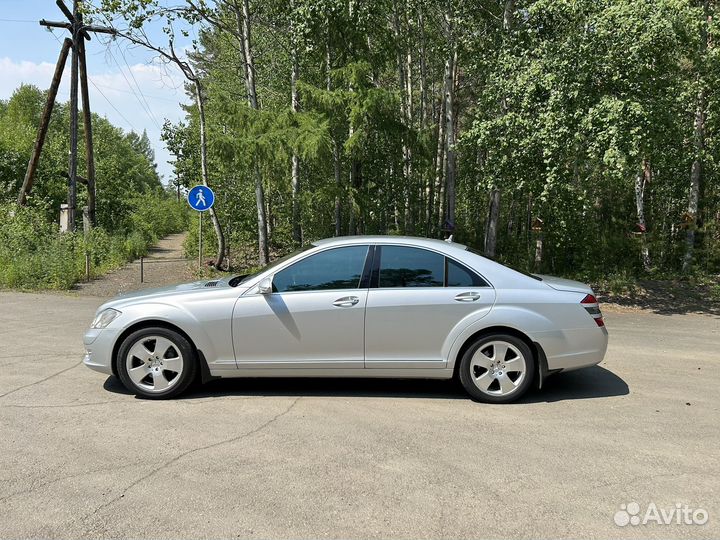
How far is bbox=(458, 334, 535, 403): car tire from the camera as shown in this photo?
16.9 feet

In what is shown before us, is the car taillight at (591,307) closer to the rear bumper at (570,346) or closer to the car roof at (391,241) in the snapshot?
the rear bumper at (570,346)

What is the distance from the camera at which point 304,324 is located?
5137 millimetres

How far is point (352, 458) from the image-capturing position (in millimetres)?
3957

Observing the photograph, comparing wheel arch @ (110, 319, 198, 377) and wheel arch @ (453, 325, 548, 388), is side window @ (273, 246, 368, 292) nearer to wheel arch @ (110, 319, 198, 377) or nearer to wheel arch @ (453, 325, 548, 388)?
wheel arch @ (110, 319, 198, 377)

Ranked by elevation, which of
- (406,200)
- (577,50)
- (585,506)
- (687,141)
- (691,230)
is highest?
(577,50)

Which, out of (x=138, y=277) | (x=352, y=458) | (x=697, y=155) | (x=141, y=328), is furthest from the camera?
(x=138, y=277)

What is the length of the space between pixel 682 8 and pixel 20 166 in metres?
26.3

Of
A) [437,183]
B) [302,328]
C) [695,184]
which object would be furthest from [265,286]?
[437,183]

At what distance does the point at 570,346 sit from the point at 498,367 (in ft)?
2.29

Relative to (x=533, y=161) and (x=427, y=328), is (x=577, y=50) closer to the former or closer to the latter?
(x=533, y=161)

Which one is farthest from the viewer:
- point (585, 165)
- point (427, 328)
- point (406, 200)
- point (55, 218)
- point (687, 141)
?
point (55, 218)

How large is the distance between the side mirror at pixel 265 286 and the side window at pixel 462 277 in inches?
65.4

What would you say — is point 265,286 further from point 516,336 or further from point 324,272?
point 516,336

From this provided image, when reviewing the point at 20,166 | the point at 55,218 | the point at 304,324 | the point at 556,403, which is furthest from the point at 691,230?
the point at 20,166
